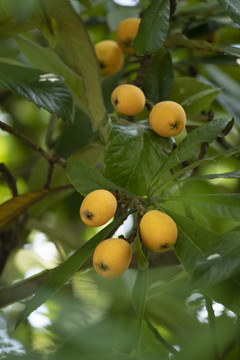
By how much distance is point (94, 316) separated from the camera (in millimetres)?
1099

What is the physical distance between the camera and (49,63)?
1.29m

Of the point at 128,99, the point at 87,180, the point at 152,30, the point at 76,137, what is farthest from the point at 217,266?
the point at 76,137

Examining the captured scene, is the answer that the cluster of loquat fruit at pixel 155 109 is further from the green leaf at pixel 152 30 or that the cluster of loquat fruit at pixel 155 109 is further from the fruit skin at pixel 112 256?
the fruit skin at pixel 112 256

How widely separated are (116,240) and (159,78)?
0.55 metres

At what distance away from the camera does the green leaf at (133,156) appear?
946 mm

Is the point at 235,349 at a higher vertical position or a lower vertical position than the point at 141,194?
lower

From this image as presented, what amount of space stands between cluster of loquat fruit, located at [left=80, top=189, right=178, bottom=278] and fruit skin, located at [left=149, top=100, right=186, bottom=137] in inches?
8.4

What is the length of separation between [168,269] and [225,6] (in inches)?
25.0

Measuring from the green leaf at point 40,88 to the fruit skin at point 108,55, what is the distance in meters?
0.28

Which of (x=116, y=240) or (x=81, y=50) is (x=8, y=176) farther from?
(x=116, y=240)

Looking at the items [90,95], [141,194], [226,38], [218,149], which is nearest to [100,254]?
[141,194]

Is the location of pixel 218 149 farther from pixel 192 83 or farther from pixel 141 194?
pixel 141 194

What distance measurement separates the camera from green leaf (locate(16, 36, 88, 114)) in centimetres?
127

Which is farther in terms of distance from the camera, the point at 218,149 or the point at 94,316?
the point at 218,149
